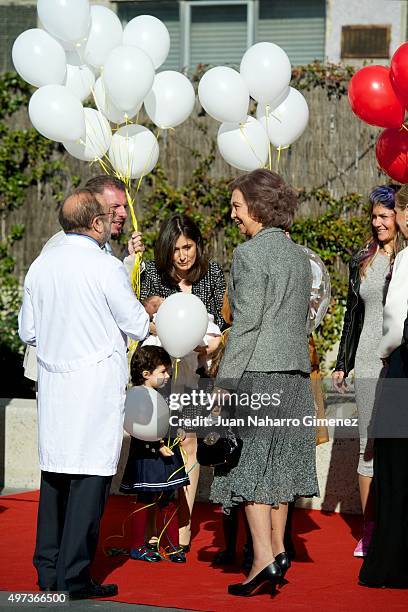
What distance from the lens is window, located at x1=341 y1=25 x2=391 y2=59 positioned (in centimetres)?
1073

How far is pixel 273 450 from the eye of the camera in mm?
5152

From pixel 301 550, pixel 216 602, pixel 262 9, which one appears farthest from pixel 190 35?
pixel 216 602

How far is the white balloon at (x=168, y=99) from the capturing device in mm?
6539

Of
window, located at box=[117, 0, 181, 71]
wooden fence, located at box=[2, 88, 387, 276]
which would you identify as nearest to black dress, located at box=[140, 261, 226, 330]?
wooden fence, located at box=[2, 88, 387, 276]

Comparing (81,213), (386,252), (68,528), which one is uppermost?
(81,213)

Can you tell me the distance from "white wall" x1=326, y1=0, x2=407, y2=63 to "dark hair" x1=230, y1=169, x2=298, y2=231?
19.3 feet

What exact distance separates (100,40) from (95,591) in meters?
3.18

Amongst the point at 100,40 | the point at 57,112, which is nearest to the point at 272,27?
the point at 100,40

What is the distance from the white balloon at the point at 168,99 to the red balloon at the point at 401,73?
130 centimetres

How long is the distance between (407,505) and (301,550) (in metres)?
1.00

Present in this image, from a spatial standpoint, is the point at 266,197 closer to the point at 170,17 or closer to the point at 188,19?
the point at 188,19

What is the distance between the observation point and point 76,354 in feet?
16.2

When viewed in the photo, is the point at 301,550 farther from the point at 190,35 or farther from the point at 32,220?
the point at 190,35

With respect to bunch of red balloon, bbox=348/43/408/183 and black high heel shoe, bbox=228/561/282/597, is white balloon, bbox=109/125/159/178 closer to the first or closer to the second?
bunch of red balloon, bbox=348/43/408/183
